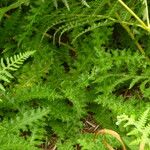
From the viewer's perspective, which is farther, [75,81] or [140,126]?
[75,81]

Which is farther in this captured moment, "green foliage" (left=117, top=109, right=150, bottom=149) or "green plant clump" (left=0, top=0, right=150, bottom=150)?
"green plant clump" (left=0, top=0, right=150, bottom=150)

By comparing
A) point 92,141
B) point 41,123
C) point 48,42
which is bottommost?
point 92,141

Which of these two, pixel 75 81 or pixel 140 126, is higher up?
pixel 75 81

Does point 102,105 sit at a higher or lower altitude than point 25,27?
lower

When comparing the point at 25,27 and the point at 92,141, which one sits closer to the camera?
→ the point at 92,141

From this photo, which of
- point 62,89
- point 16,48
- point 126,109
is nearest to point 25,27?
point 16,48

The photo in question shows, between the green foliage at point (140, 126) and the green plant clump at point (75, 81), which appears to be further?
the green plant clump at point (75, 81)

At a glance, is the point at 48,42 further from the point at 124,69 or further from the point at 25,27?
the point at 124,69

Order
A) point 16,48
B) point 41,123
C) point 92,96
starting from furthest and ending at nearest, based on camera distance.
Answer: point 16,48 < point 92,96 < point 41,123
